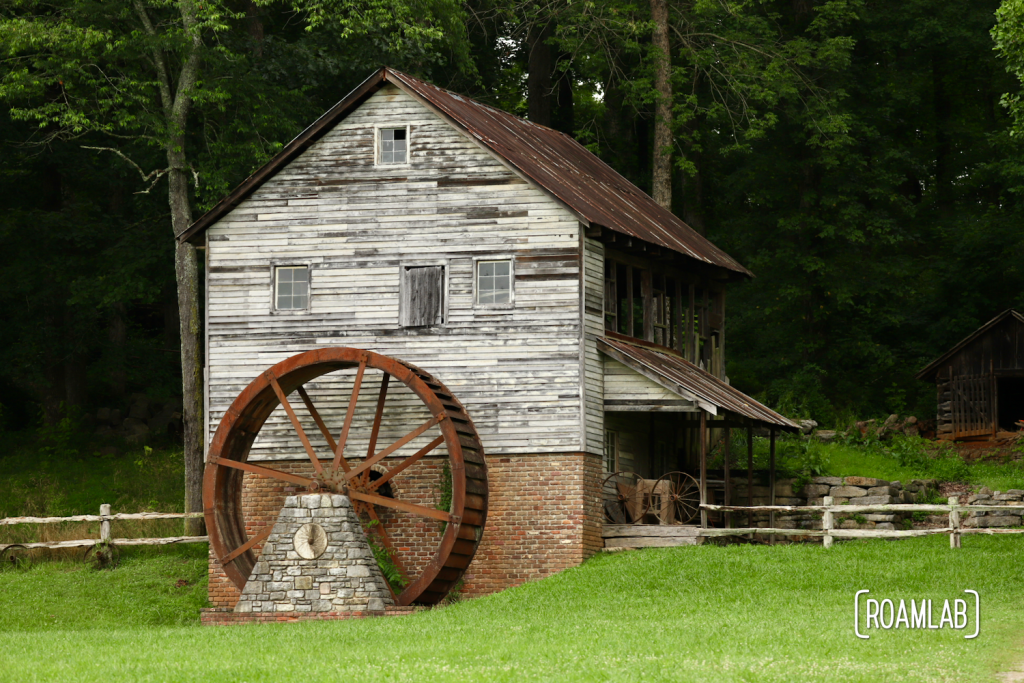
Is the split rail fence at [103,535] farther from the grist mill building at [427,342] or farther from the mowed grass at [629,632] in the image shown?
the grist mill building at [427,342]

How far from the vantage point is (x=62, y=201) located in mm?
37250

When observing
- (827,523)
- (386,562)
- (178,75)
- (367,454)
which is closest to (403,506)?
(386,562)

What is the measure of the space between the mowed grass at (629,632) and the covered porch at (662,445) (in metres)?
1.51

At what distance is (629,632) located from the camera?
17.0m

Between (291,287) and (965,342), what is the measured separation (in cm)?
1759

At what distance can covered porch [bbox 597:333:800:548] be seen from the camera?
76.4 ft

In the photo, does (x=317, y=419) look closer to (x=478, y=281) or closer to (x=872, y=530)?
(x=478, y=281)

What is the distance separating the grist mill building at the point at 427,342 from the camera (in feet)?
75.0

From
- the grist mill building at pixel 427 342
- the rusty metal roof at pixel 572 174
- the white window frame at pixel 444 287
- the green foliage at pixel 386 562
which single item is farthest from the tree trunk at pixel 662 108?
the green foliage at pixel 386 562

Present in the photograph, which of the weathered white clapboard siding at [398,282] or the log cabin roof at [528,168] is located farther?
the log cabin roof at [528,168]

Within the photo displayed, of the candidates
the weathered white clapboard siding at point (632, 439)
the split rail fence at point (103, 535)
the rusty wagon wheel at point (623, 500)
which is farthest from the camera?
the split rail fence at point (103, 535)

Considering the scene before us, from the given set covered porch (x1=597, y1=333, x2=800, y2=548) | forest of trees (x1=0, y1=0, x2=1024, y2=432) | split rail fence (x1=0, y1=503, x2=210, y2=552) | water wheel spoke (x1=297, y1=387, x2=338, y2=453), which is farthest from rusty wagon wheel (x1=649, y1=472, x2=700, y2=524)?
forest of trees (x1=0, y1=0, x2=1024, y2=432)

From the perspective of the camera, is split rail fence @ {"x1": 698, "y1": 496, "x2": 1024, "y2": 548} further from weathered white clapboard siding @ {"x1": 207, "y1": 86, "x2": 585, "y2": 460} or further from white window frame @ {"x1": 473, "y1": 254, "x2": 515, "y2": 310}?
white window frame @ {"x1": 473, "y1": 254, "x2": 515, "y2": 310}

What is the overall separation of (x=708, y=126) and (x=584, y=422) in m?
21.6
